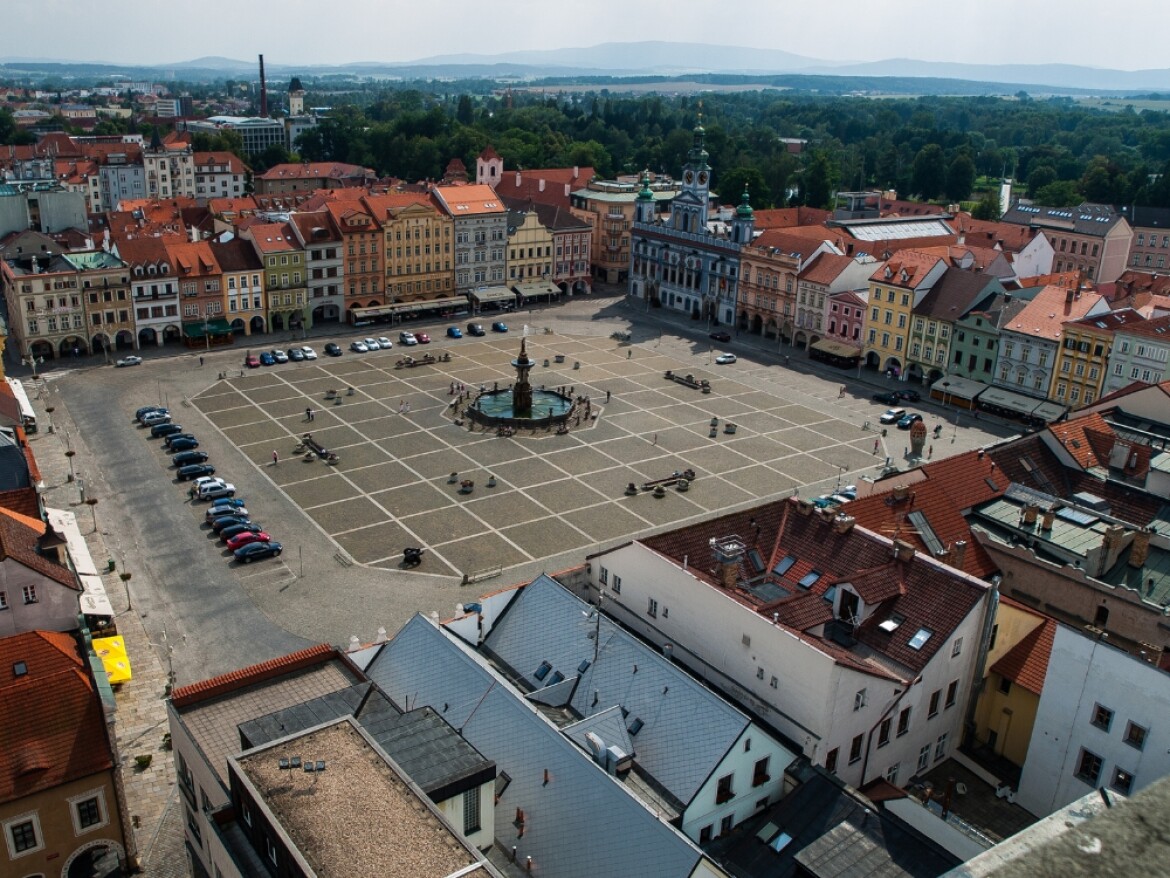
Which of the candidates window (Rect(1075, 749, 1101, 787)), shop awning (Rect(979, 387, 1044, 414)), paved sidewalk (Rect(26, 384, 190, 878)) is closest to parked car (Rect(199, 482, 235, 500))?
paved sidewalk (Rect(26, 384, 190, 878))

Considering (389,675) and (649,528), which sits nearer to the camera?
(389,675)

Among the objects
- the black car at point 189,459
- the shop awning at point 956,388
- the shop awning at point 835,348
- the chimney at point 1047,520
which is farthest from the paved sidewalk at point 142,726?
the shop awning at point 835,348

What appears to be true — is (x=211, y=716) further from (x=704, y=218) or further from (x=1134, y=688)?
(x=704, y=218)

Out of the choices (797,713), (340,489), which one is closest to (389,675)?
(797,713)

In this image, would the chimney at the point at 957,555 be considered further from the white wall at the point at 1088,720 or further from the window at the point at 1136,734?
the window at the point at 1136,734

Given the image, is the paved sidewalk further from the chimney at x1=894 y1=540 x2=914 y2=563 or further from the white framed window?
the chimney at x1=894 y1=540 x2=914 y2=563

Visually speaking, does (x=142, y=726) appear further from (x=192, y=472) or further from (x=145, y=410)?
(x=145, y=410)

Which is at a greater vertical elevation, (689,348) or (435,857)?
(435,857)
